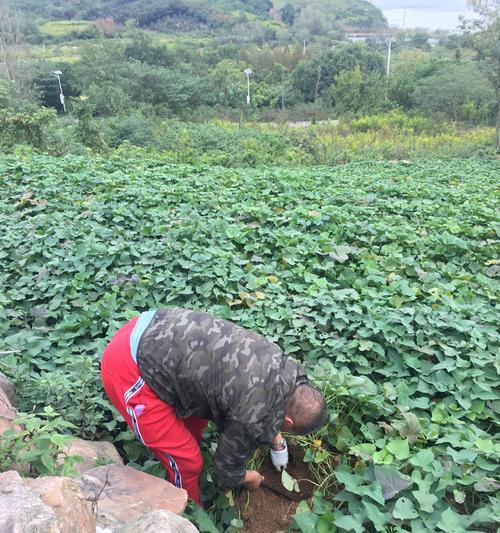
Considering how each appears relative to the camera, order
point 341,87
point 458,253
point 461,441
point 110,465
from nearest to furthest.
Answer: point 110,465
point 461,441
point 458,253
point 341,87

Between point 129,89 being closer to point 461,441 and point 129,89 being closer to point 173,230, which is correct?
point 173,230

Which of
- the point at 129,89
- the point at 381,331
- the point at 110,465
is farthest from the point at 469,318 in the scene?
the point at 129,89

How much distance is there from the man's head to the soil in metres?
0.51

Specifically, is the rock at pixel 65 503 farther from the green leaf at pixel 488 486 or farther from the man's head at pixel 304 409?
the green leaf at pixel 488 486

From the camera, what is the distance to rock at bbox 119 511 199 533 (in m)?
1.54

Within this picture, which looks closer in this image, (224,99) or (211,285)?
(211,285)

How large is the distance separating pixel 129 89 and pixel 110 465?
26031mm

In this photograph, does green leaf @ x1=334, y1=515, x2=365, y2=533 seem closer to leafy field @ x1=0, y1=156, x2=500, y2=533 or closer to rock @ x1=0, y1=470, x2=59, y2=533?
leafy field @ x1=0, y1=156, x2=500, y2=533

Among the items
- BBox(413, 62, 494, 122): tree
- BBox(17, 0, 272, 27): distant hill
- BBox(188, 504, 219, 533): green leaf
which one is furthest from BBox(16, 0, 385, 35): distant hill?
BBox(188, 504, 219, 533): green leaf

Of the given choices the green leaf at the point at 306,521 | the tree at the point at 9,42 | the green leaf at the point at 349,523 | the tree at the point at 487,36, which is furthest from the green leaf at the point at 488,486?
the tree at the point at 9,42

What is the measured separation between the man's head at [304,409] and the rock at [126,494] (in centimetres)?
51

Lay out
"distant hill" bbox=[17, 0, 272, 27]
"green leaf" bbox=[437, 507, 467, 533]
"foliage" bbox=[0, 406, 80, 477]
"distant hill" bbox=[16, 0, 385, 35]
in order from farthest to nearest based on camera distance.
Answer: "distant hill" bbox=[17, 0, 272, 27], "distant hill" bbox=[16, 0, 385, 35], "green leaf" bbox=[437, 507, 467, 533], "foliage" bbox=[0, 406, 80, 477]

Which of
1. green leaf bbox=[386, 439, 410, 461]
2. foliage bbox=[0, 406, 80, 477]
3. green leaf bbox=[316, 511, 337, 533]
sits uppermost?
foliage bbox=[0, 406, 80, 477]

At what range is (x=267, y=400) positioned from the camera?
195cm
